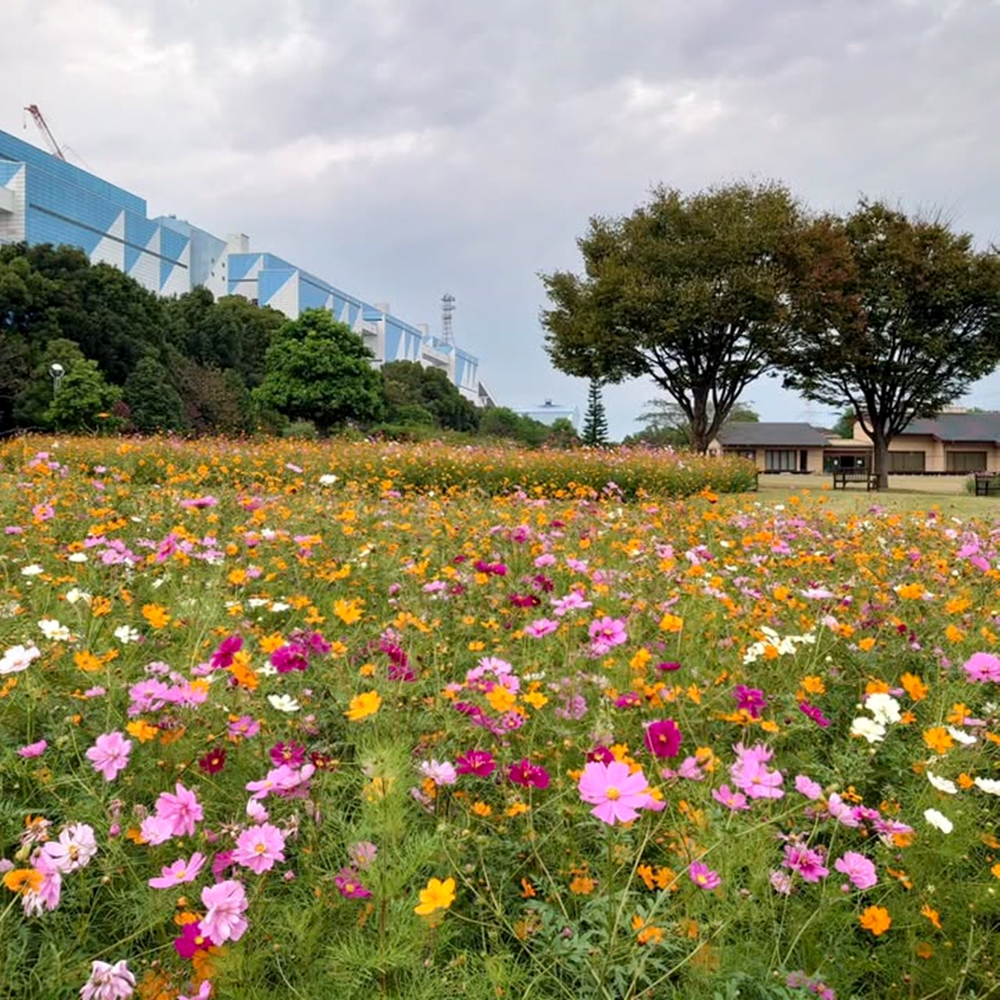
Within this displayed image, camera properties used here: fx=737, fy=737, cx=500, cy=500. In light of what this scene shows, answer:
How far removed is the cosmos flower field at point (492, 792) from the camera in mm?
897

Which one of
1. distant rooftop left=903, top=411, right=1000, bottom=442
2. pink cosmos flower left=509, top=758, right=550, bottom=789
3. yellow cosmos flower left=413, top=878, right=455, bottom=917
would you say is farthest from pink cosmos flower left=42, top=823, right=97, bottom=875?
distant rooftop left=903, top=411, right=1000, bottom=442

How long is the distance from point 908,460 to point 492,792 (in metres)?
44.1

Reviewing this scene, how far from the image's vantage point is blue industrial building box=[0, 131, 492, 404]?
42719 mm

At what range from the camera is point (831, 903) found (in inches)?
41.8

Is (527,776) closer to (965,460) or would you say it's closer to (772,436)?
(772,436)

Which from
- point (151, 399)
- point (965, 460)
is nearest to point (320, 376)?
point (151, 399)

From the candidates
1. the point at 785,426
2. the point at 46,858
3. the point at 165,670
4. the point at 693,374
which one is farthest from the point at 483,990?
the point at 785,426

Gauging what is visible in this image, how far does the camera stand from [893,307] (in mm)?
17859

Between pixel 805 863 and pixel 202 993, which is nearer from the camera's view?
pixel 202 993

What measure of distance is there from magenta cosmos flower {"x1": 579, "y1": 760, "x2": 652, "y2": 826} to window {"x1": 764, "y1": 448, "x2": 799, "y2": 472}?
141ft

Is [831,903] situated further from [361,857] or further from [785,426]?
[785,426]

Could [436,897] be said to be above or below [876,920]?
above

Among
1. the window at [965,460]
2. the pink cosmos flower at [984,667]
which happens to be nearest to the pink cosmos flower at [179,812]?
the pink cosmos flower at [984,667]

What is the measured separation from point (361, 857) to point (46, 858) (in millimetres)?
352
